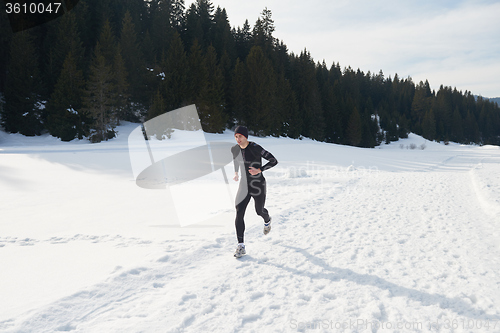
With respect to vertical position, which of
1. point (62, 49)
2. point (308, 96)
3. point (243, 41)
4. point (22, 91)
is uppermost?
point (243, 41)

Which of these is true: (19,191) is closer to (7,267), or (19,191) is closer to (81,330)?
(7,267)

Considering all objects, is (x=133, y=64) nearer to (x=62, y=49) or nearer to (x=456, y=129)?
(x=62, y=49)

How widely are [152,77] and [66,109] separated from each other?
487 inches

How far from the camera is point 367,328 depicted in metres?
3.03

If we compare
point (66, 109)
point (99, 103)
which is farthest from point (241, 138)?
point (66, 109)

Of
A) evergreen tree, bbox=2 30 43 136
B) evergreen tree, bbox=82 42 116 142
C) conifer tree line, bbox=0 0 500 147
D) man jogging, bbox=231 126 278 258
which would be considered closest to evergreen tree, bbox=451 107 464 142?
conifer tree line, bbox=0 0 500 147

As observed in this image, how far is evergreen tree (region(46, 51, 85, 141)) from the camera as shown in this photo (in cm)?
2853

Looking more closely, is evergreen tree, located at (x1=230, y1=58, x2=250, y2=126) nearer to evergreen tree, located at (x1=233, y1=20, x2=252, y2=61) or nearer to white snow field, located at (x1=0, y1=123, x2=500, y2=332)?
evergreen tree, located at (x1=233, y1=20, x2=252, y2=61)

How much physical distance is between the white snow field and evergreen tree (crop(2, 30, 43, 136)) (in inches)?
1017

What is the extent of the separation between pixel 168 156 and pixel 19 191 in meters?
10.2

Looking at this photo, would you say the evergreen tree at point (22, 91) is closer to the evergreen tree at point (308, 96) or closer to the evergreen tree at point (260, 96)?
the evergreen tree at point (260, 96)

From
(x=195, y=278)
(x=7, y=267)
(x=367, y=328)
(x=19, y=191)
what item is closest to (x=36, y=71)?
(x=19, y=191)

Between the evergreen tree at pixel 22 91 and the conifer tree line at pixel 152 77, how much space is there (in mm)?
91

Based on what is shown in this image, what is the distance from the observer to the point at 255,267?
4527 mm
